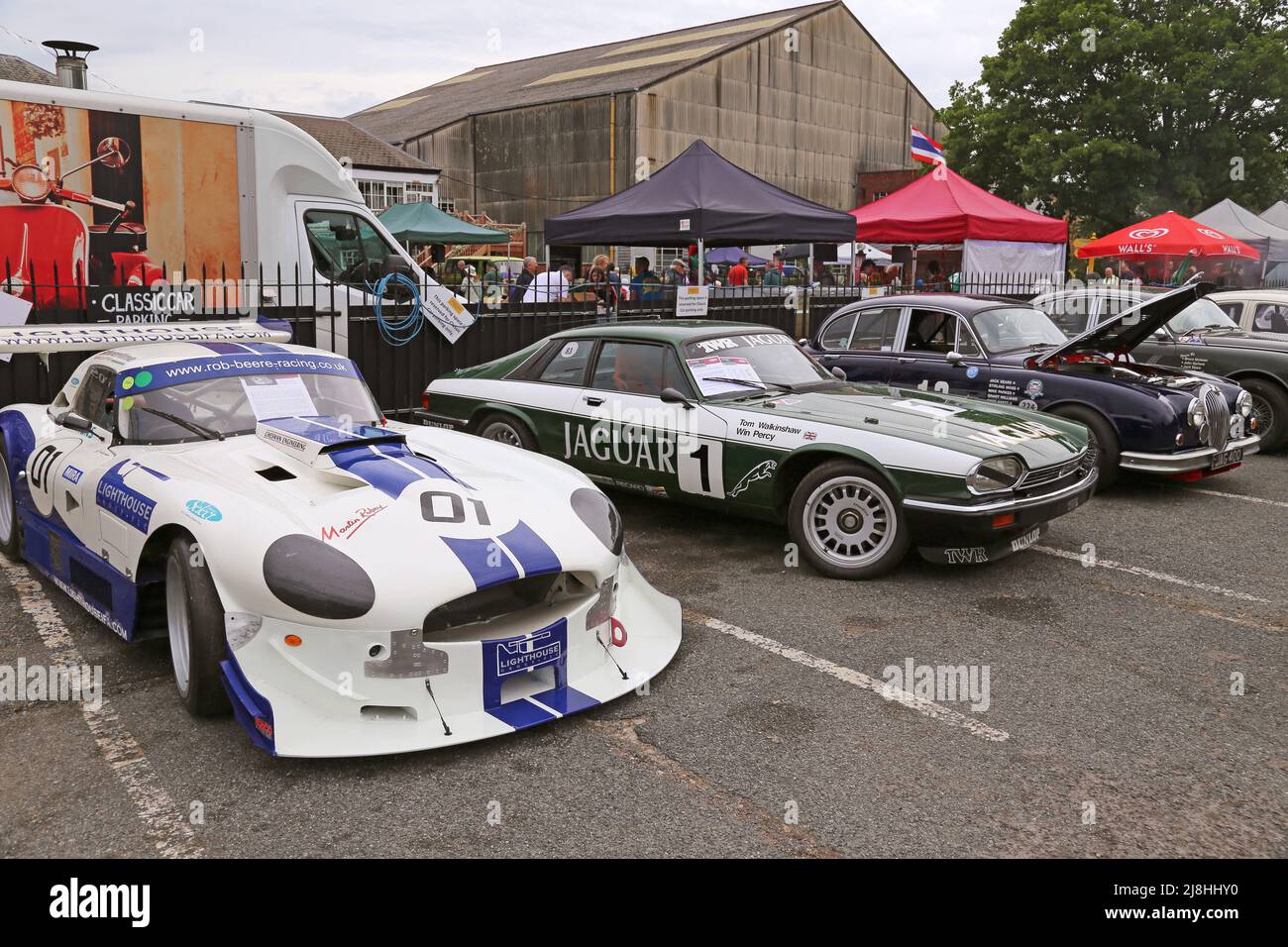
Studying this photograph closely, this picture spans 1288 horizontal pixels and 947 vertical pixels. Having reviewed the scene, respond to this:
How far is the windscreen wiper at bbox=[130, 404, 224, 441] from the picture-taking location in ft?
15.0

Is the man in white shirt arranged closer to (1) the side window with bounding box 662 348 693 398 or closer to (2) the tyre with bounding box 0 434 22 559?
(1) the side window with bounding box 662 348 693 398

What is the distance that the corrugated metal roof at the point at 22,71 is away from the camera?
21.1 metres

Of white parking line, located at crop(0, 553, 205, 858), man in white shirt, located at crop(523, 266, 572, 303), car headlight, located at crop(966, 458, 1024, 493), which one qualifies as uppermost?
man in white shirt, located at crop(523, 266, 572, 303)

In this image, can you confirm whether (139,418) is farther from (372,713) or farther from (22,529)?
(372,713)

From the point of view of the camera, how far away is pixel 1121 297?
32.0ft

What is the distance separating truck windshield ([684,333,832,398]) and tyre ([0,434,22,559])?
155 inches

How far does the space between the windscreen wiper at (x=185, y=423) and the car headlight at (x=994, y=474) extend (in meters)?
3.70

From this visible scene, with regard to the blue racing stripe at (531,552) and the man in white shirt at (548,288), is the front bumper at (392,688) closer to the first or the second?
the blue racing stripe at (531,552)

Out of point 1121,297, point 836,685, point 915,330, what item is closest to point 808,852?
point 836,685

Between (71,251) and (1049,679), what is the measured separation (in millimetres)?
7709

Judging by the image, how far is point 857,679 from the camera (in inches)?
168

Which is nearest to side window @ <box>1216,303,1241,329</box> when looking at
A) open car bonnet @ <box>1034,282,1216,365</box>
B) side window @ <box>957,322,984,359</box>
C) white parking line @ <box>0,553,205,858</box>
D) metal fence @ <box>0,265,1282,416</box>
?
open car bonnet @ <box>1034,282,1216,365</box>

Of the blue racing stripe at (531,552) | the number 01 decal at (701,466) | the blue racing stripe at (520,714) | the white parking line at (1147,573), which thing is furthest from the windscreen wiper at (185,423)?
the white parking line at (1147,573)

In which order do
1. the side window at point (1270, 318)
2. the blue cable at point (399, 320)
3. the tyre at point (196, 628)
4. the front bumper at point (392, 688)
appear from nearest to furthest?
the front bumper at point (392, 688) → the tyre at point (196, 628) → the blue cable at point (399, 320) → the side window at point (1270, 318)
